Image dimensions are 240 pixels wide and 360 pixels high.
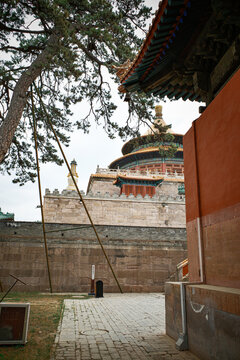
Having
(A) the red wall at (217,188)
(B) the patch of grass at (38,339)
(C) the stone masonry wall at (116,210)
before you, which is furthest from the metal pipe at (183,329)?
(C) the stone masonry wall at (116,210)

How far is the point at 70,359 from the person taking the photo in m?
4.00

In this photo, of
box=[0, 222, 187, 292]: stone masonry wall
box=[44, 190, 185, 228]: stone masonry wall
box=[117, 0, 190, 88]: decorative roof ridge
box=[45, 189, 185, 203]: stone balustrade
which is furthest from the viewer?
box=[45, 189, 185, 203]: stone balustrade

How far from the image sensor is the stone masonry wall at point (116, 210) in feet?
68.3

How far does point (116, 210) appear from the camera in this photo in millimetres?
21688

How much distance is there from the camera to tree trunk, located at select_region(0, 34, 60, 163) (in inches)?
279

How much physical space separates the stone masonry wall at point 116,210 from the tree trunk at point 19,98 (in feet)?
45.6

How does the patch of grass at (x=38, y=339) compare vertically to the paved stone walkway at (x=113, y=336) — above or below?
above

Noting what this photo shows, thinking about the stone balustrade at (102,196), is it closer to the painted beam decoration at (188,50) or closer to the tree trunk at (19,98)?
the tree trunk at (19,98)

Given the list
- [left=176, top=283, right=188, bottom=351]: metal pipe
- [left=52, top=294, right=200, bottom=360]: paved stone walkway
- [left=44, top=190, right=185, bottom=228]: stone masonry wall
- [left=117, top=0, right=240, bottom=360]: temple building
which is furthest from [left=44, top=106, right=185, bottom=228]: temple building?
[left=176, top=283, right=188, bottom=351]: metal pipe

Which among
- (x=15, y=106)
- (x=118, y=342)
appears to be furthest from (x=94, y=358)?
(x=15, y=106)

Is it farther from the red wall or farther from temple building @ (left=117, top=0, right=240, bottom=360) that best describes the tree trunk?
the red wall

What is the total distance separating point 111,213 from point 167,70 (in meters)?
17.0

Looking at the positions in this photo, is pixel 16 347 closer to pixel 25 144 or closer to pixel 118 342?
pixel 118 342

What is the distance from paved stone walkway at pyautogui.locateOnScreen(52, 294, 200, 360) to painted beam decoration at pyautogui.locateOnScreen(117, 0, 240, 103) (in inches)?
171
